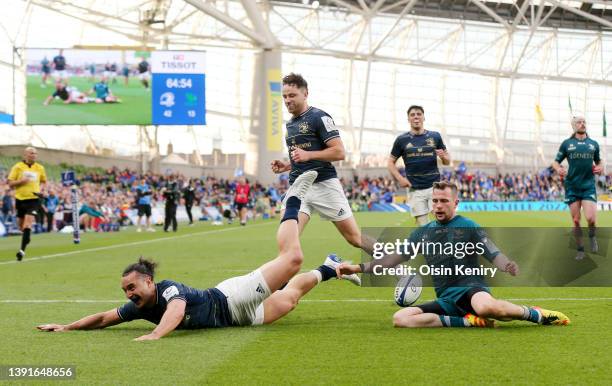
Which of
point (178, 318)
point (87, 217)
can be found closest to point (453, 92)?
point (87, 217)

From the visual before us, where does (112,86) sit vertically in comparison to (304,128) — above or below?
above

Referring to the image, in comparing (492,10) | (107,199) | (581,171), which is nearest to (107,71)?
(107,199)

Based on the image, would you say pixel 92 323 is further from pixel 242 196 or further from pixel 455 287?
pixel 242 196

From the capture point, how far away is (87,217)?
30.2 m

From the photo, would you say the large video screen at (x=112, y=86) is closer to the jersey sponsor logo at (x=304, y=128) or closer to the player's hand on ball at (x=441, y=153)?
the player's hand on ball at (x=441, y=153)

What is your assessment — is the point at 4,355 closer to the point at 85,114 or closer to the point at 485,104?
the point at 85,114

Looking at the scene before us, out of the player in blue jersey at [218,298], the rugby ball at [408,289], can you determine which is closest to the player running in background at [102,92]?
the player in blue jersey at [218,298]

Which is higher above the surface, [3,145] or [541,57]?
[541,57]

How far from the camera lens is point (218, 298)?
675cm

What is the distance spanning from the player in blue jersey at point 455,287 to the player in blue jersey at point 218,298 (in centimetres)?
99

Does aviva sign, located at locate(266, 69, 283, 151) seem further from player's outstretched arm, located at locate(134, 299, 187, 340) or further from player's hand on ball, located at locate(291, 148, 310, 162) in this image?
player's outstretched arm, located at locate(134, 299, 187, 340)

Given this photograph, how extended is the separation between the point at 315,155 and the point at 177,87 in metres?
24.0

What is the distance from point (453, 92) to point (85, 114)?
36.6 metres

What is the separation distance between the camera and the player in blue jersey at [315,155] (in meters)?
8.25
